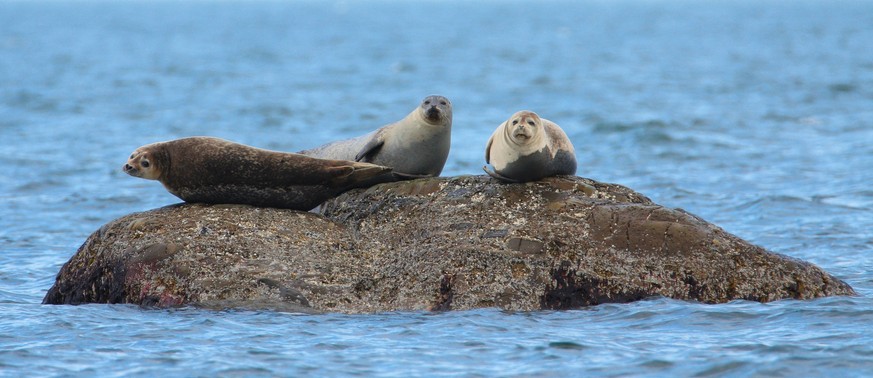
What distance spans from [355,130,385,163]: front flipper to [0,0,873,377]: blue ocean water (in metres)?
2.33

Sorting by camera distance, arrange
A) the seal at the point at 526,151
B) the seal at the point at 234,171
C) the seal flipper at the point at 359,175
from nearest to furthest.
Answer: the seal at the point at 526,151 → the seal at the point at 234,171 → the seal flipper at the point at 359,175

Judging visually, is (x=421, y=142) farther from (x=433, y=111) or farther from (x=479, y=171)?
(x=479, y=171)

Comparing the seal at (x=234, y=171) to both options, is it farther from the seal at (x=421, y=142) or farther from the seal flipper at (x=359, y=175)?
the seal at (x=421, y=142)

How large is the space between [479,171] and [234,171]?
9.03 metres

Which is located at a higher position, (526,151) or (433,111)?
(433,111)

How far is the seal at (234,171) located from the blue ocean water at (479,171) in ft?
3.63

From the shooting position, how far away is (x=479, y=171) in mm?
16844

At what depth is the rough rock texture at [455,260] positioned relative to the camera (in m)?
7.28

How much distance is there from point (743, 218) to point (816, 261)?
2.61 meters

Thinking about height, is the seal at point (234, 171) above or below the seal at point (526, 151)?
below

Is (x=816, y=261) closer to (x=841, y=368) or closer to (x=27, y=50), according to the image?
(x=841, y=368)

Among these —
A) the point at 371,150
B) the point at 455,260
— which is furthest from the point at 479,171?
the point at 455,260

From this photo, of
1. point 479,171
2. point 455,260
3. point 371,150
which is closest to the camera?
point 455,260

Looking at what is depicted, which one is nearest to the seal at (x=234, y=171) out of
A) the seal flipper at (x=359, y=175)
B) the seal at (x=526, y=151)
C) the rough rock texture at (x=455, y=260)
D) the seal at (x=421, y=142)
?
the seal flipper at (x=359, y=175)
